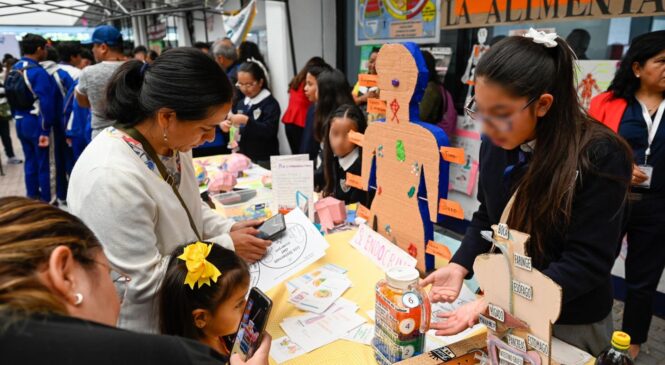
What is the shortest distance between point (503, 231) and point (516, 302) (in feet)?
0.49

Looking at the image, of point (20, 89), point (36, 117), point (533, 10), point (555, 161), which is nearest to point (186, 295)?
point (555, 161)

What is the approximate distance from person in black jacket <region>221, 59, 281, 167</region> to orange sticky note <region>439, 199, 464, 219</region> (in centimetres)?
204

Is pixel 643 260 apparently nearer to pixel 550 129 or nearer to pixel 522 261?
pixel 550 129

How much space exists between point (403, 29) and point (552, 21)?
1354mm

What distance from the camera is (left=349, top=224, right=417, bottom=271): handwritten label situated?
4.83 feet

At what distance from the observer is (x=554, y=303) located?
0.77 m

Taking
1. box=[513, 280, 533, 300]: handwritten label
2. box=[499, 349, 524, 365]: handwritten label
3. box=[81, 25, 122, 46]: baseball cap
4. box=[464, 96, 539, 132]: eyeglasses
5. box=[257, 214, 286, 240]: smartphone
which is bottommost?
box=[499, 349, 524, 365]: handwritten label

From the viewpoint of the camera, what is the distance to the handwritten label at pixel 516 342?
33.5 inches

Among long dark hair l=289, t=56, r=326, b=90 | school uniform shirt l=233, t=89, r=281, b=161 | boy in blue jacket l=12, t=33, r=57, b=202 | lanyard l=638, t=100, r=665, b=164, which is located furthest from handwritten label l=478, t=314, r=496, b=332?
boy in blue jacket l=12, t=33, r=57, b=202

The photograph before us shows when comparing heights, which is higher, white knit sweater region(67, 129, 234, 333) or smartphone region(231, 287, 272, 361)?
white knit sweater region(67, 129, 234, 333)

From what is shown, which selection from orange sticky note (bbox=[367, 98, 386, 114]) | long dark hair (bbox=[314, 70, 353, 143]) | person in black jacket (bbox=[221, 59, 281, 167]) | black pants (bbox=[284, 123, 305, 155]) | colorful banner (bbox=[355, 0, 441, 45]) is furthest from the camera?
black pants (bbox=[284, 123, 305, 155])

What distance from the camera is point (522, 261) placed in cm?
81

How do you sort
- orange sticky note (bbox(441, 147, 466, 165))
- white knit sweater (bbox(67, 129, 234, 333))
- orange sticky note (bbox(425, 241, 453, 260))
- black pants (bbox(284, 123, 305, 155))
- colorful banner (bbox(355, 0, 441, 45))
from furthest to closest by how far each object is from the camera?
black pants (bbox(284, 123, 305, 155)) < colorful banner (bbox(355, 0, 441, 45)) < orange sticky note (bbox(425, 241, 453, 260)) < orange sticky note (bbox(441, 147, 466, 165)) < white knit sweater (bbox(67, 129, 234, 333))

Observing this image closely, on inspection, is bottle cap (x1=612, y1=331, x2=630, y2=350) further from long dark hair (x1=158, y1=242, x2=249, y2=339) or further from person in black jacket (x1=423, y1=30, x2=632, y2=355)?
long dark hair (x1=158, y1=242, x2=249, y2=339)
